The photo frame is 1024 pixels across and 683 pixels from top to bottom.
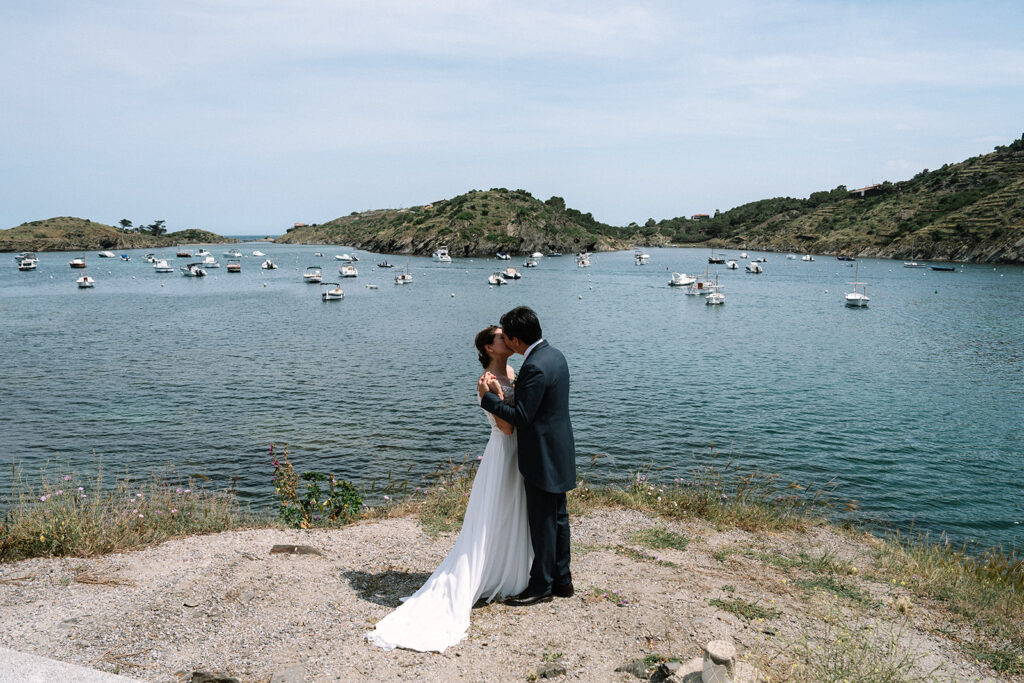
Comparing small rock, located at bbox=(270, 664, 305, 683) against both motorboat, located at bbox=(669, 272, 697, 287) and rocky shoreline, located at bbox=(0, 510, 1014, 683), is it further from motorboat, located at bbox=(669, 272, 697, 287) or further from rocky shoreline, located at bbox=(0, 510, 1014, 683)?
motorboat, located at bbox=(669, 272, 697, 287)

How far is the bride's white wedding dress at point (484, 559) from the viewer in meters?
5.84

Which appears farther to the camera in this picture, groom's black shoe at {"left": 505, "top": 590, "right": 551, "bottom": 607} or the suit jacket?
groom's black shoe at {"left": 505, "top": 590, "right": 551, "bottom": 607}

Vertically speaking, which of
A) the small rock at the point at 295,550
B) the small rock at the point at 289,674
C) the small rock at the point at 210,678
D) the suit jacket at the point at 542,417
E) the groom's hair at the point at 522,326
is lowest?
the small rock at the point at 295,550

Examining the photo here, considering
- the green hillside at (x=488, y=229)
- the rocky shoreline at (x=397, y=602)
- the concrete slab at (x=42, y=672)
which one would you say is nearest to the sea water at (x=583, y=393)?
the rocky shoreline at (x=397, y=602)

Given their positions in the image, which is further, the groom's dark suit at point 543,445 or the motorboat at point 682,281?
the motorboat at point 682,281

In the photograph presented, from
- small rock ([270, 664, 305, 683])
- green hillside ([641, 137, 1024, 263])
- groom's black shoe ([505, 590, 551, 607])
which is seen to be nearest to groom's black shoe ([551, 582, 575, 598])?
Result: groom's black shoe ([505, 590, 551, 607])

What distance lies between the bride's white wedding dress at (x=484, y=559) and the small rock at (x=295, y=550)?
1912 millimetres

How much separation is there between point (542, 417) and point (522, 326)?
906mm

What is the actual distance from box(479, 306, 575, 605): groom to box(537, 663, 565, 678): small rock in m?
1.17

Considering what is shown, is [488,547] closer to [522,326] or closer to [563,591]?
A: [563,591]

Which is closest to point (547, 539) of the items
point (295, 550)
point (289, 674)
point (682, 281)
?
point (289, 674)

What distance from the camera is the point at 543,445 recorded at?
602cm

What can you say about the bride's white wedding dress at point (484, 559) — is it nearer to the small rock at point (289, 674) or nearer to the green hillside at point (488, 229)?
the small rock at point (289, 674)

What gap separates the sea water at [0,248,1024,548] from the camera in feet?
57.3
